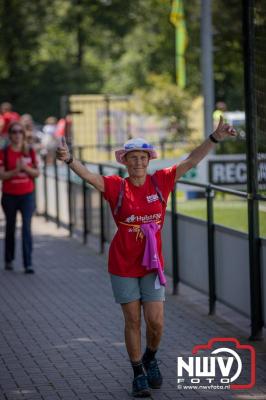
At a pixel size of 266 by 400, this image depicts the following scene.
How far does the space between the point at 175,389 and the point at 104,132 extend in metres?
24.4

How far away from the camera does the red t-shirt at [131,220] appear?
297 inches

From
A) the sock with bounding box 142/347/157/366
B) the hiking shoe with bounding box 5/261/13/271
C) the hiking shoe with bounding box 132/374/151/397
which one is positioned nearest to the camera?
the hiking shoe with bounding box 132/374/151/397

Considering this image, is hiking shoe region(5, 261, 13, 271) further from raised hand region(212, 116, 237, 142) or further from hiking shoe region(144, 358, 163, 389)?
raised hand region(212, 116, 237, 142)

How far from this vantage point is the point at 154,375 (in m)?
7.73

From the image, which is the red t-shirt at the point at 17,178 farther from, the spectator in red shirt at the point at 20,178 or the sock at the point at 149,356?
the sock at the point at 149,356

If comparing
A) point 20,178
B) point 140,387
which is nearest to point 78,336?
point 140,387

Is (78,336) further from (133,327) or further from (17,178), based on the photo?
(17,178)

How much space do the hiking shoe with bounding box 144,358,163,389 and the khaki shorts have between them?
51 cm

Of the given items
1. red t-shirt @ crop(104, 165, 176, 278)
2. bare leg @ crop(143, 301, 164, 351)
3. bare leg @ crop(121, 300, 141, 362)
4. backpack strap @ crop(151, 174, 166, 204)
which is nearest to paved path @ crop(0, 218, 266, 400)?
bare leg @ crop(121, 300, 141, 362)

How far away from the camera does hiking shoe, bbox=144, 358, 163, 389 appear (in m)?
7.71

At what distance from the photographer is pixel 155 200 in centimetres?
761

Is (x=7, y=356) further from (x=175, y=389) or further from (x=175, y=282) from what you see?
(x=175, y=282)

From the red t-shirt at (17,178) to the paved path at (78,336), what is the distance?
41.9 inches

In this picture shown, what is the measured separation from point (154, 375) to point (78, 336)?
2132mm
